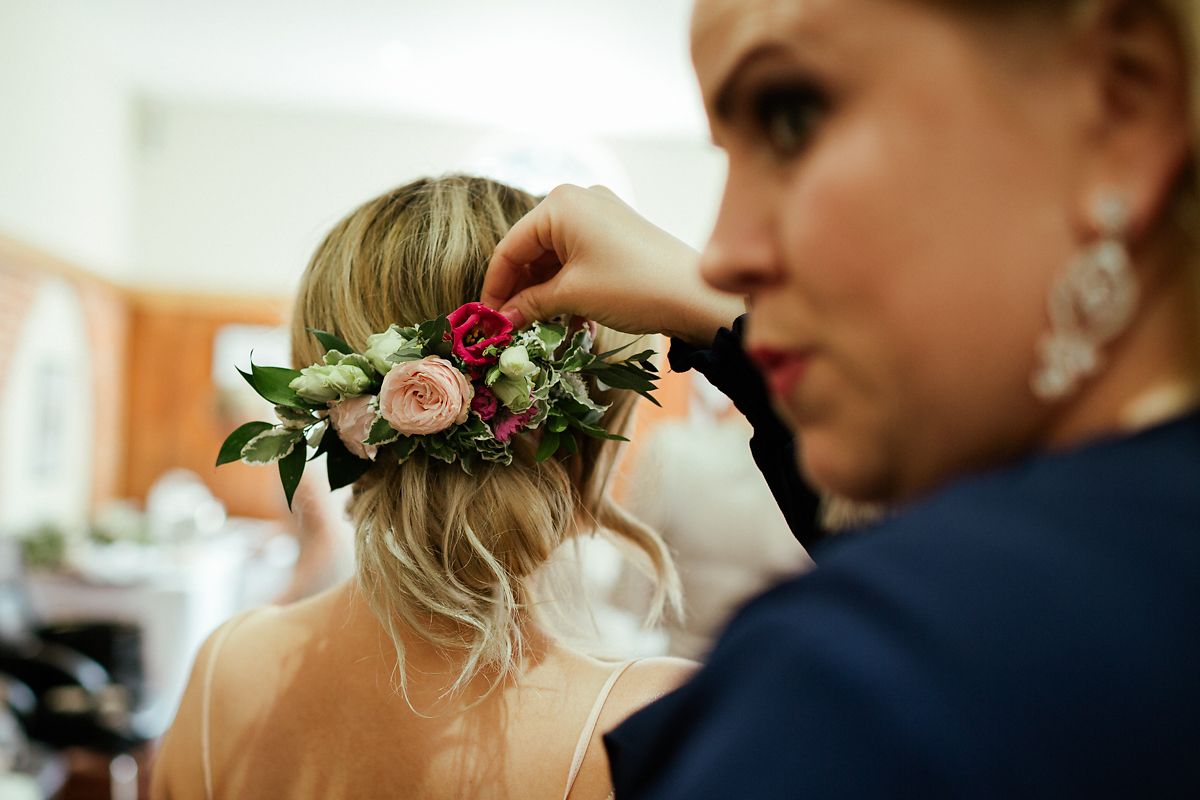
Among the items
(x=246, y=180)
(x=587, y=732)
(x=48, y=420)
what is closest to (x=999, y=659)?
(x=587, y=732)

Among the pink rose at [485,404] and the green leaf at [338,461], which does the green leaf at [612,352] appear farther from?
the green leaf at [338,461]

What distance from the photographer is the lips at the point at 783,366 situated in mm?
464

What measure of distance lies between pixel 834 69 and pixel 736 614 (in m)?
0.26

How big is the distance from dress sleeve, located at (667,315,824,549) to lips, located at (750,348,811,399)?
52cm

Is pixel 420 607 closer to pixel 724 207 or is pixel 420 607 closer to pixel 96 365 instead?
pixel 724 207

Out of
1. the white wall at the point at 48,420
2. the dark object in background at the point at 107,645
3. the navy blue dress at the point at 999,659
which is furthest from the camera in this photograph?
the white wall at the point at 48,420

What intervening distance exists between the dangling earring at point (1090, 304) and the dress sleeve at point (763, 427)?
0.62m

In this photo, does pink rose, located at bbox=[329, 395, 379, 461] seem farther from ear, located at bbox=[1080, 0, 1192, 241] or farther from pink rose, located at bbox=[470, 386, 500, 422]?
ear, located at bbox=[1080, 0, 1192, 241]

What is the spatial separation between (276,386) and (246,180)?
6.20 meters

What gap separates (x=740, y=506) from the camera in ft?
8.11

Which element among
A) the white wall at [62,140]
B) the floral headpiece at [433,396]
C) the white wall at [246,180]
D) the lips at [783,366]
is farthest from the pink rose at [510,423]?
the white wall at [246,180]

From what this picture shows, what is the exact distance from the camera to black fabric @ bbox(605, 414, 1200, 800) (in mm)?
325

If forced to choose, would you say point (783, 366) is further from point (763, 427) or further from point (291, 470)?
point (291, 470)

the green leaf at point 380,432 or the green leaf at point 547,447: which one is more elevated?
the green leaf at point 380,432
